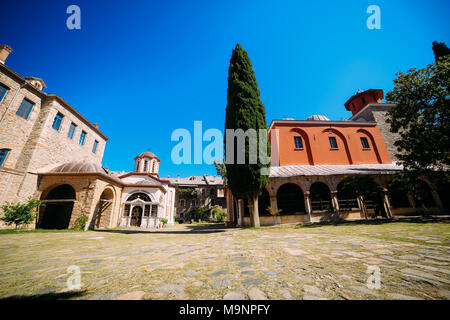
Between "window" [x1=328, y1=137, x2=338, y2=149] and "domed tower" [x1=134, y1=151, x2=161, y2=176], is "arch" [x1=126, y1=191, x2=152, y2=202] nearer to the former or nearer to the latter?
"domed tower" [x1=134, y1=151, x2=161, y2=176]

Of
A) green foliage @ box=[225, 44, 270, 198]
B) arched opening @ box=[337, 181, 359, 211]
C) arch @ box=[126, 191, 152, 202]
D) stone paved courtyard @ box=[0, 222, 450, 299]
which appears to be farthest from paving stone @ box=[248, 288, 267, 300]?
arch @ box=[126, 191, 152, 202]

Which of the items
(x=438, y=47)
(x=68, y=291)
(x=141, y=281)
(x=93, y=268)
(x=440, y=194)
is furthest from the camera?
(x=438, y=47)

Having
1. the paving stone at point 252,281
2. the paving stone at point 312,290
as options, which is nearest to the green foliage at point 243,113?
the paving stone at point 252,281

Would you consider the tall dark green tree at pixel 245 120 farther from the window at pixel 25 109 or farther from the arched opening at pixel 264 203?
the window at pixel 25 109

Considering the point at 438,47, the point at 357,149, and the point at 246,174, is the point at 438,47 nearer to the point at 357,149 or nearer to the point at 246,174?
the point at 357,149

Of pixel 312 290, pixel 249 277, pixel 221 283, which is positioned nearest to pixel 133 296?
pixel 221 283

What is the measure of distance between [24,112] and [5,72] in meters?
2.91

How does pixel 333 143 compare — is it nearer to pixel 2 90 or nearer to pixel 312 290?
pixel 312 290

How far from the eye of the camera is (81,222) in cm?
1151

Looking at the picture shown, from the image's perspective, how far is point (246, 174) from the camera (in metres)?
11.0

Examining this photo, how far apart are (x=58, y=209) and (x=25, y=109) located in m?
8.69

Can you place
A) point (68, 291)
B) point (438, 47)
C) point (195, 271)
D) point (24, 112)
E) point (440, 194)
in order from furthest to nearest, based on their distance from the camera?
1. point (438, 47)
2. point (440, 194)
3. point (24, 112)
4. point (195, 271)
5. point (68, 291)

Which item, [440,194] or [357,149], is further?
[357,149]
